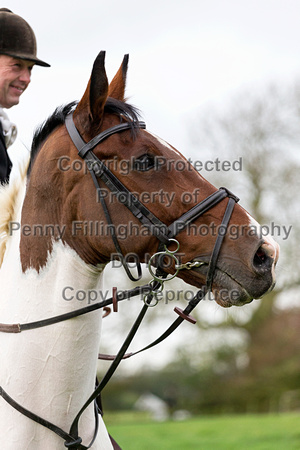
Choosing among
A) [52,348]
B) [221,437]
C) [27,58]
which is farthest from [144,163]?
[221,437]

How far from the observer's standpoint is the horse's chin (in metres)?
3.21

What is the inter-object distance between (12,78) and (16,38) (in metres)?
0.31

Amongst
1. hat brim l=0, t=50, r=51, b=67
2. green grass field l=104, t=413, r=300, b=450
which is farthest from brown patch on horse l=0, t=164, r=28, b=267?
green grass field l=104, t=413, r=300, b=450

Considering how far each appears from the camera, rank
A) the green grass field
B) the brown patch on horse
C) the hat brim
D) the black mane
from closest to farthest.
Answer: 1. the black mane
2. the brown patch on horse
3. the hat brim
4. the green grass field

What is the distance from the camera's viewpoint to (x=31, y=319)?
3400 mm

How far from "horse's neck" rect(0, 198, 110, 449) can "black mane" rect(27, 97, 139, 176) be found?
780 mm

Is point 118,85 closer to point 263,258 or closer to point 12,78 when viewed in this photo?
point 12,78

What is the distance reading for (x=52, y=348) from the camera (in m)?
3.35

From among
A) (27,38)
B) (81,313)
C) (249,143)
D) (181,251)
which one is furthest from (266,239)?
(249,143)

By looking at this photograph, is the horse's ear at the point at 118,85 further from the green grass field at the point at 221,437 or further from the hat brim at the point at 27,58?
the green grass field at the point at 221,437

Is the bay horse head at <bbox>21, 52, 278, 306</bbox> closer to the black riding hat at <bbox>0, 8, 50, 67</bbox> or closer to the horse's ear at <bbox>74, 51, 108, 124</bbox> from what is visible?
the horse's ear at <bbox>74, 51, 108, 124</bbox>

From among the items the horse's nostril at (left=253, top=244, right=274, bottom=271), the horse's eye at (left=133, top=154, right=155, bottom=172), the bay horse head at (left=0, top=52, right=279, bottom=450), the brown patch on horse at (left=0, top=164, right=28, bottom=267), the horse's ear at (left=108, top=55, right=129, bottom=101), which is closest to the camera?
the horse's nostril at (left=253, top=244, right=274, bottom=271)

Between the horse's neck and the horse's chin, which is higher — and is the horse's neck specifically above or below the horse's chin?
below

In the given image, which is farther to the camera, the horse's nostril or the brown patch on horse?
the brown patch on horse
